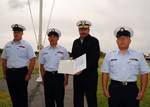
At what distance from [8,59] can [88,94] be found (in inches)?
73.3

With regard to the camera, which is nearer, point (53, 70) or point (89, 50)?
point (89, 50)

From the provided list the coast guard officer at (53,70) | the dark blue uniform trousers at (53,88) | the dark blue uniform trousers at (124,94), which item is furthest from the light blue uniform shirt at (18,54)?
the dark blue uniform trousers at (124,94)

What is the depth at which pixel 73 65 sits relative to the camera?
35.8 ft

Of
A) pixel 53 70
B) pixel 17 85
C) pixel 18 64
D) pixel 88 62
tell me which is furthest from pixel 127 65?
pixel 17 85

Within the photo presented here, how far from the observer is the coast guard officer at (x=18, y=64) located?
11570mm

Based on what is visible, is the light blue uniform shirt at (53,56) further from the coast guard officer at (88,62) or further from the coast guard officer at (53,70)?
the coast guard officer at (88,62)

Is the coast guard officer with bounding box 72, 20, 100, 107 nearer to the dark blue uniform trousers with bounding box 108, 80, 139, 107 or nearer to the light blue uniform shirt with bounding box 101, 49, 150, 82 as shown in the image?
the light blue uniform shirt with bounding box 101, 49, 150, 82

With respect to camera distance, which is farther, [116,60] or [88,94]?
[88,94]

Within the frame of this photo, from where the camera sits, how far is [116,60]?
9320 millimetres

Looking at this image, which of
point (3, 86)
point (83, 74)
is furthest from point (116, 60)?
point (3, 86)

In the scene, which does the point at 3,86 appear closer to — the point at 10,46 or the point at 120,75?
the point at 10,46

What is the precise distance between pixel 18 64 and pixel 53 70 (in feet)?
2.67

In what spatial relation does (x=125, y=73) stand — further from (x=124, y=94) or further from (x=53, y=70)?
(x=53, y=70)

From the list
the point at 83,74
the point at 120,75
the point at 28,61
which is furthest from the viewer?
the point at 28,61
